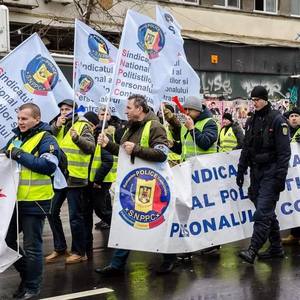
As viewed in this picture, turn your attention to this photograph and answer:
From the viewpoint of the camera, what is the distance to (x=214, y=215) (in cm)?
773

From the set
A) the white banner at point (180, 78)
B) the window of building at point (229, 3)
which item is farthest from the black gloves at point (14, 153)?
the window of building at point (229, 3)

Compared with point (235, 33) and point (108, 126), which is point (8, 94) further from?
point (235, 33)

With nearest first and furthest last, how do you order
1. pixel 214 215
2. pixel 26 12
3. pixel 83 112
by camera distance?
pixel 214 215, pixel 83 112, pixel 26 12

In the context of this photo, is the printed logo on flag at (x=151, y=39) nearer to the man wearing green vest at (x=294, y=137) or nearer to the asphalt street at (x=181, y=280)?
the man wearing green vest at (x=294, y=137)

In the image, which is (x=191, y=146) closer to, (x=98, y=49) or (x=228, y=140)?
(x=98, y=49)

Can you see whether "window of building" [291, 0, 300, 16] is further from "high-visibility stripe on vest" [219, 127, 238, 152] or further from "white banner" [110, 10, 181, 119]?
"white banner" [110, 10, 181, 119]

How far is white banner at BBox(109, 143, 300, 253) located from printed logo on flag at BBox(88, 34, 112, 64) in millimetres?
2298

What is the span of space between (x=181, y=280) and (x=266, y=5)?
18.2m

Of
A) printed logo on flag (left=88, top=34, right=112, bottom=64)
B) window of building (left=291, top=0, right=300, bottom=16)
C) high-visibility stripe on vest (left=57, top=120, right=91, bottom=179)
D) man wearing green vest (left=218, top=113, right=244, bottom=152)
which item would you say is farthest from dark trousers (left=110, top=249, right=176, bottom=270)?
window of building (left=291, top=0, right=300, bottom=16)

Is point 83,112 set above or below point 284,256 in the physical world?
above

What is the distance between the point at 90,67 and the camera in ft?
29.1

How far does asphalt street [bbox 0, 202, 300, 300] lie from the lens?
6.25m

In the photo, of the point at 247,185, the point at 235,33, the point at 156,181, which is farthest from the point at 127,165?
the point at 235,33

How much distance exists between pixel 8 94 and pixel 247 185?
10.6ft
